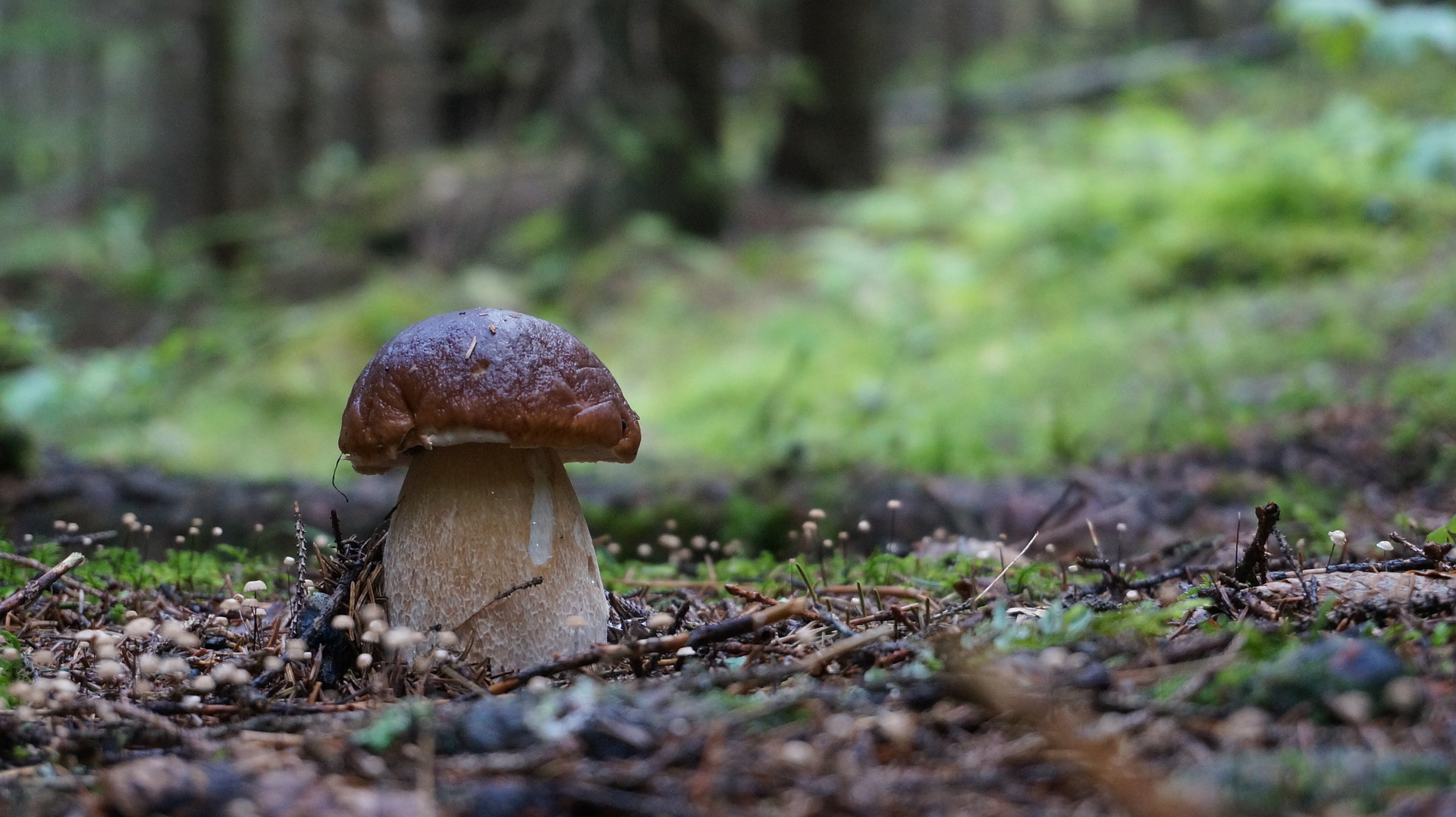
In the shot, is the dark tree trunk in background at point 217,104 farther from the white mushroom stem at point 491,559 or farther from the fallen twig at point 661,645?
the fallen twig at point 661,645

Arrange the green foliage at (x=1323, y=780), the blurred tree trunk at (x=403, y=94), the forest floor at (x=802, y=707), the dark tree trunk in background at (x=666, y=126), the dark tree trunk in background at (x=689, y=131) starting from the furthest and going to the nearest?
the blurred tree trunk at (x=403, y=94) < the dark tree trunk in background at (x=689, y=131) < the dark tree trunk in background at (x=666, y=126) < the forest floor at (x=802, y=707) < the green foliage at (x=1323, y=780)

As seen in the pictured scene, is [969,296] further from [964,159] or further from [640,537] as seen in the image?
[964,159]

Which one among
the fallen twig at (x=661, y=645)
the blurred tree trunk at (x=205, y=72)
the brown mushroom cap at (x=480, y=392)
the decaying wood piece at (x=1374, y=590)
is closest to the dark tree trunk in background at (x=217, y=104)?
the blurred tree trunk at (x=205, y=72)

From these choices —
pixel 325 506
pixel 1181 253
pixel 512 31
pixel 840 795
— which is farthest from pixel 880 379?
pixel 840 795

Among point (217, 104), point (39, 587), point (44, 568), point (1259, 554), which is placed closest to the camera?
point (1259, 554)

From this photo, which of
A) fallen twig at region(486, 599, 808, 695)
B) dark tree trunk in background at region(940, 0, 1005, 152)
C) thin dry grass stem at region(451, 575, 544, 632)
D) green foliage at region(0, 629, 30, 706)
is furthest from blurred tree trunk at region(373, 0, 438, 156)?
fallen twig at region(486, 599, 808, 695)

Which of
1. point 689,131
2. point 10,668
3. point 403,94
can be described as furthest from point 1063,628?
point 403,94

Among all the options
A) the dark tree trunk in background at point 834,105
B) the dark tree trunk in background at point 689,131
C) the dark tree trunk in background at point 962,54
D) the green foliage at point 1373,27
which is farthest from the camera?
the dark tree trunk in background at point 962,54

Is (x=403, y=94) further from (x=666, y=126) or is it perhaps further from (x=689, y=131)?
(x=666, y=126)
